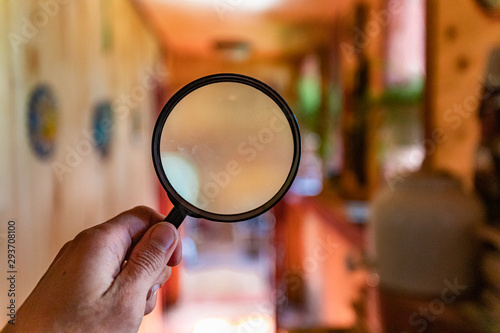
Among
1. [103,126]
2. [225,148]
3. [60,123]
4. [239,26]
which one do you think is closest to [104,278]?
[225,148]

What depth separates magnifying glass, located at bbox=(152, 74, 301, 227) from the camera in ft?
1.46

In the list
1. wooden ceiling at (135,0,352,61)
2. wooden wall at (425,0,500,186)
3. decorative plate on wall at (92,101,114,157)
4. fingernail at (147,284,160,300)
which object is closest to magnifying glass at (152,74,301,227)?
fingernail at (147,284,160,300)

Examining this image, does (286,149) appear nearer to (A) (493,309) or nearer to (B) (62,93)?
(A) (493,309)

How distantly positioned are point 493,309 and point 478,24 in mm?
830

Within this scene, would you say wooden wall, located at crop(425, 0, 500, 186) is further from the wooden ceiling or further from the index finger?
the wooden ceiling

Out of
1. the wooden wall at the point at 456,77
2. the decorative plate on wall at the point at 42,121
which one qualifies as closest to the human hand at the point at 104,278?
the decorative plate on wall at the point at 42,121

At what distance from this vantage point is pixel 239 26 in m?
3.25

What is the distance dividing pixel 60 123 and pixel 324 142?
2517 millimetres

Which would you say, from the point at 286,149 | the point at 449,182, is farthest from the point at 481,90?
the point at 286,149

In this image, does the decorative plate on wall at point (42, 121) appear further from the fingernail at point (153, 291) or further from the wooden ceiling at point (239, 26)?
the wooden ceiling at point (239, 26)

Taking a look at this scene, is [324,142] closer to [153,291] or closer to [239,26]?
[239,26]

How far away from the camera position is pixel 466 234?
941 millimetres

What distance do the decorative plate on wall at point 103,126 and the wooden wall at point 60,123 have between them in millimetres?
40

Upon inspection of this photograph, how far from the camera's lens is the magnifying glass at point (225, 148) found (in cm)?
45
